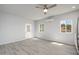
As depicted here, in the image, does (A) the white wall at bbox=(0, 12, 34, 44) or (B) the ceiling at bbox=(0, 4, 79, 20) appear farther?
(A) the white wall at bbox=(0, 12, 34, 44)

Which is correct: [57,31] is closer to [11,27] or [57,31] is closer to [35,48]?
[35,48]

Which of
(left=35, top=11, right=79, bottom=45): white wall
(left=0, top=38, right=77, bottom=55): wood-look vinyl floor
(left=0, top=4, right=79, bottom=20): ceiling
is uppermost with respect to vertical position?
(left=0, top=4, right=79, bottom=20): ceiling

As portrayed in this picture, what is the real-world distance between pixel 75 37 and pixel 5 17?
2.10m

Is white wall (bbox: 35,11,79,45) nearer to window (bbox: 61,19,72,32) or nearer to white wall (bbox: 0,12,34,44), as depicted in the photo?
window (bbox: 61,19,72,32)

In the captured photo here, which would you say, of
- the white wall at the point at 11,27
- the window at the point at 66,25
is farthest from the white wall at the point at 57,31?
the white wall at the point at 11,27

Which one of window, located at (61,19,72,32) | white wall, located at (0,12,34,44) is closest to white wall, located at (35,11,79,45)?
window, located at (61,19,72,32)

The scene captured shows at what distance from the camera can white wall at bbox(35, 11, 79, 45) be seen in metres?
2.61

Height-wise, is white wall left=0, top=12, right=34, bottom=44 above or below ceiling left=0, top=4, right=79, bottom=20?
below

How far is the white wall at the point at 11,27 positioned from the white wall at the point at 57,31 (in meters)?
0.45

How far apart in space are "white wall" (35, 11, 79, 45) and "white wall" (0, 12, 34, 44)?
447 mm
